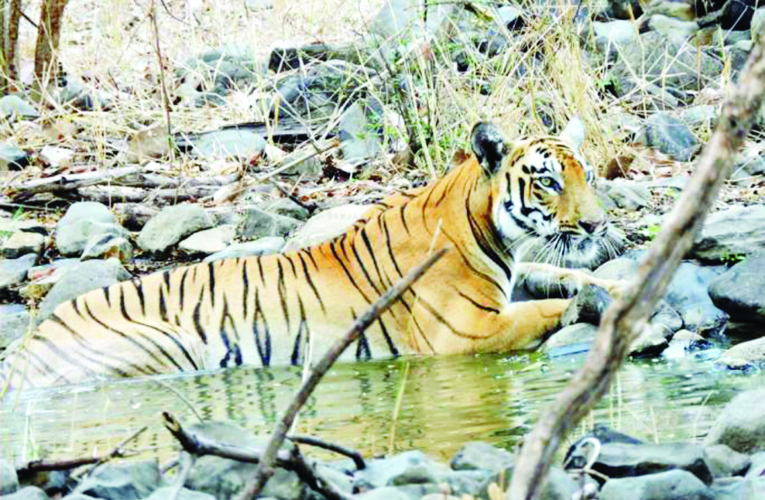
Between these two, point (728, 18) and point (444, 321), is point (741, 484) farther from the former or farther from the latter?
point (728, 18)

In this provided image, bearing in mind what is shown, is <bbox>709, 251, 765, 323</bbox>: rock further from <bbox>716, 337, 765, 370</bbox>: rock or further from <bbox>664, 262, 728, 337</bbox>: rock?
<bbox>716, 337, 765, 370</bbox>: rock

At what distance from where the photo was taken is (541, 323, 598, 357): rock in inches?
260

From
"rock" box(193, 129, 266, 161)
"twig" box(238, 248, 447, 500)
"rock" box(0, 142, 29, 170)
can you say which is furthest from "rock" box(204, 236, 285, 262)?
"twig" box(238, 248, 447, 500)

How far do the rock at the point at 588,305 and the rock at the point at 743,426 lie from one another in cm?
281

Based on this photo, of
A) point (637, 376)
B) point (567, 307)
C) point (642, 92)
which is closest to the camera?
point (637, 376)

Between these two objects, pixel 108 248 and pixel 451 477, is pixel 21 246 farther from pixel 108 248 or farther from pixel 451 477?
pixel 451 477

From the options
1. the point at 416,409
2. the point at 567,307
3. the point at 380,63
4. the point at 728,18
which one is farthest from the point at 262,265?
the point at 728,18

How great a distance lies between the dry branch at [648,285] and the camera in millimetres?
1734

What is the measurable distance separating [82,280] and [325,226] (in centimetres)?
154

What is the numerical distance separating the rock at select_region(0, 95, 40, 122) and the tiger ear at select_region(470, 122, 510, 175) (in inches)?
248

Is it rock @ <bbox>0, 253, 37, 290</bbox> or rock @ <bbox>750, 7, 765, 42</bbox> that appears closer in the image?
rock @ <bbox>0, 253, 37, 290</bbox>

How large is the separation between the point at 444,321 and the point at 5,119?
6.29 metres

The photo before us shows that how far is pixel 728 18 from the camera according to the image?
1454 centimetres

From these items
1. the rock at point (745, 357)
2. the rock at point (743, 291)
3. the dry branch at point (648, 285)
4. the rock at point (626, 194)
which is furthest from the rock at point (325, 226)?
the dry branch at point (648, 285)
